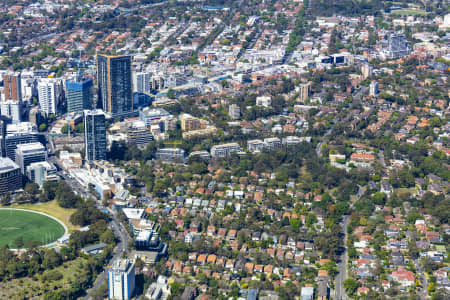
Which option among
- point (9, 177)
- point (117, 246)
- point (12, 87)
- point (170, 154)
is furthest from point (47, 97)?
point (117, 246)

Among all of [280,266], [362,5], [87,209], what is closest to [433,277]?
[280,266]

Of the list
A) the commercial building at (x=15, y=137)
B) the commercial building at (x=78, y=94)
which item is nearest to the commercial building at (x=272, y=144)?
the commercial building at (x=78, y=94)

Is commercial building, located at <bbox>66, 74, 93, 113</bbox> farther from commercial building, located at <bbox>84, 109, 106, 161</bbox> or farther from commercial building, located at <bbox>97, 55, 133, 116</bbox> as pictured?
commercial building, located at <bbox>84, 109, 106, 161</bbox>

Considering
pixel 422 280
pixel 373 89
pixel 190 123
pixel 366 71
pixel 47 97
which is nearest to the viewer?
pixel 422 280

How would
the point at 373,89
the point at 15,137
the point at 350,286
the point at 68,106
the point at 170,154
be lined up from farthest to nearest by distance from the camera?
the point at 373,89, the point at 68,106, the point at 170,154, the point at 15,137, the point at 350,286

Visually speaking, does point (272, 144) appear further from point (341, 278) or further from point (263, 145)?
point (341, 278)

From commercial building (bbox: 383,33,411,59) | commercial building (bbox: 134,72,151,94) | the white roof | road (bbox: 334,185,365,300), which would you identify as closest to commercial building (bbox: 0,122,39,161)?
the white roof
